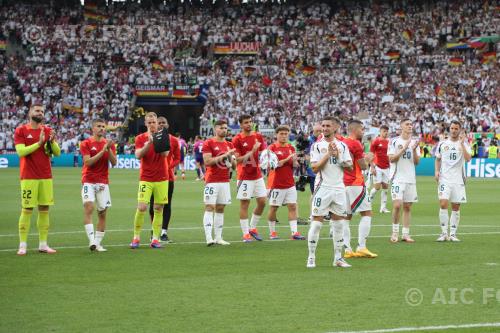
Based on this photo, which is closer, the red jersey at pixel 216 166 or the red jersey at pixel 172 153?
the red jersey at pixel 216 166

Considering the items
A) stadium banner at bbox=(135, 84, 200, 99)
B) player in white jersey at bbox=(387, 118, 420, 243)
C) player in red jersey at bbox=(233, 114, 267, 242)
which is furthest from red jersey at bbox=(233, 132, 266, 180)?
stadium banner at bbox=(135, 84, 200, 99)

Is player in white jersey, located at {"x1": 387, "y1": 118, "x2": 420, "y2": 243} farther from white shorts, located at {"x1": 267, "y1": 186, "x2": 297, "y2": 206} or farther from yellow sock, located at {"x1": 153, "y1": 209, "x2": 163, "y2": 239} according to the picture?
yellow sock, located at {"x1": 153, "y1": 209, "x2": 163, "y2": 239}

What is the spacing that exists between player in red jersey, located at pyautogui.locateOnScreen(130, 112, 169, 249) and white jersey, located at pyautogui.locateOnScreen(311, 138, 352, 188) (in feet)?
11.9

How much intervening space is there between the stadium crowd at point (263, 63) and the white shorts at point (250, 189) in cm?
3798

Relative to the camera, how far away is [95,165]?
49.8 feet

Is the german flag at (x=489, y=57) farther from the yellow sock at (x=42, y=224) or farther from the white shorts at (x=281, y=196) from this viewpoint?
the yellow sock at (x=42, y=224)

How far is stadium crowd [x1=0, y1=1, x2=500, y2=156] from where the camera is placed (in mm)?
58000

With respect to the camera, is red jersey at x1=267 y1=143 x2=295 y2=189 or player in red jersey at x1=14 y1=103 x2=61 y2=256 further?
red jersey at x1=267 y1=143 x2=295 y2=189

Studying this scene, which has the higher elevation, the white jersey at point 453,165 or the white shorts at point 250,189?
the white jersey at point 453,165

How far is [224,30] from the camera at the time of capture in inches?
2611

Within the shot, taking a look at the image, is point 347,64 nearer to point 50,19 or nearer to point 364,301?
point 50,19

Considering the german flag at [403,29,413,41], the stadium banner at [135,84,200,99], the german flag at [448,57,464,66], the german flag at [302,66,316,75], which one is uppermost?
the german flag at [403,29,413,41]

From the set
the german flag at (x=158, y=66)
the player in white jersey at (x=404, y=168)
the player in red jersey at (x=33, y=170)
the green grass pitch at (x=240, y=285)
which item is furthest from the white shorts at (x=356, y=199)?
the german flag at (x=158, y=66)

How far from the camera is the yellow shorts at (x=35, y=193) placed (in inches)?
572
